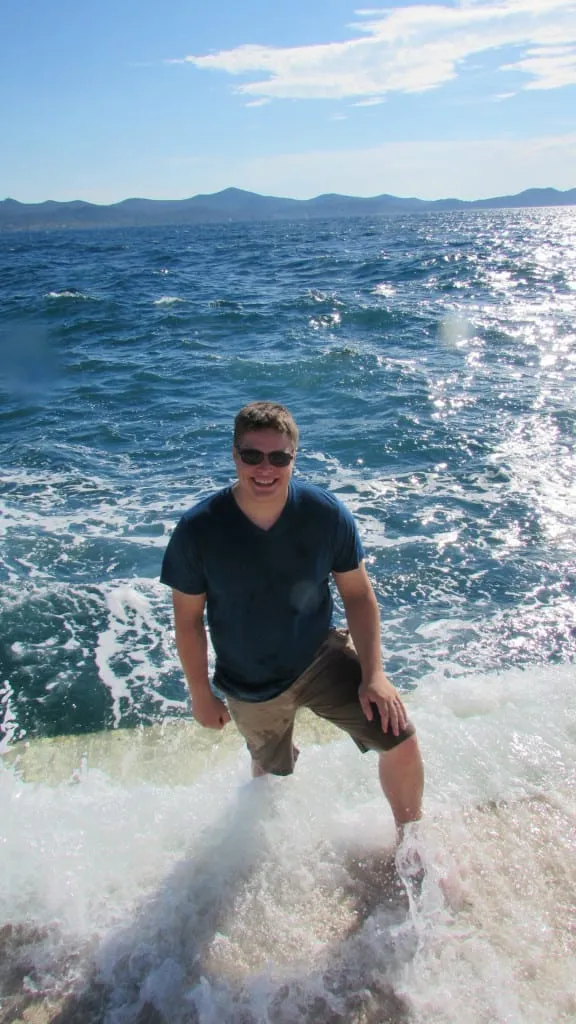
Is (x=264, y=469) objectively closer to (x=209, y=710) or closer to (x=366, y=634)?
(x=366, y=634)

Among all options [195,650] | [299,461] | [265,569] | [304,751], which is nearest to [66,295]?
[299,461]

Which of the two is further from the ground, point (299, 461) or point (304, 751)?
point (304, 751)

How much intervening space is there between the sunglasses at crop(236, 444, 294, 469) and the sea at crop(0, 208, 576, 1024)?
1.65m

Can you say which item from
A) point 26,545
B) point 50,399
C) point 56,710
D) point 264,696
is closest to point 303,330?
point 50,399

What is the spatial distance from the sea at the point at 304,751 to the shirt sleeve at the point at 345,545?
1178 millimetres

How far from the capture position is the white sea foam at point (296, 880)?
2.54 m

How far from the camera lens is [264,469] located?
8.27 feet

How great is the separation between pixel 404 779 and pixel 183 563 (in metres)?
1.25

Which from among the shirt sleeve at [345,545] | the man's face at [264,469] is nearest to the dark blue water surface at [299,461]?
the shirt sleeve at [345,545]

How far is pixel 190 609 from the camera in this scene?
272 centimetres

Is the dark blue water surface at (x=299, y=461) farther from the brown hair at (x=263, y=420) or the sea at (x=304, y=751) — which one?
the brown hair at (x=263, y=420)

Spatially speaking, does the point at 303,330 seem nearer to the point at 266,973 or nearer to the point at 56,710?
the point at 56,710

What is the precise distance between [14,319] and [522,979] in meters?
21.2

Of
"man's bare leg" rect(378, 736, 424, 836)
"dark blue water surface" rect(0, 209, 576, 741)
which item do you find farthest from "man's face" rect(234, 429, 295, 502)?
"dark blue water surface" rect(0, 209, 576, 741)
